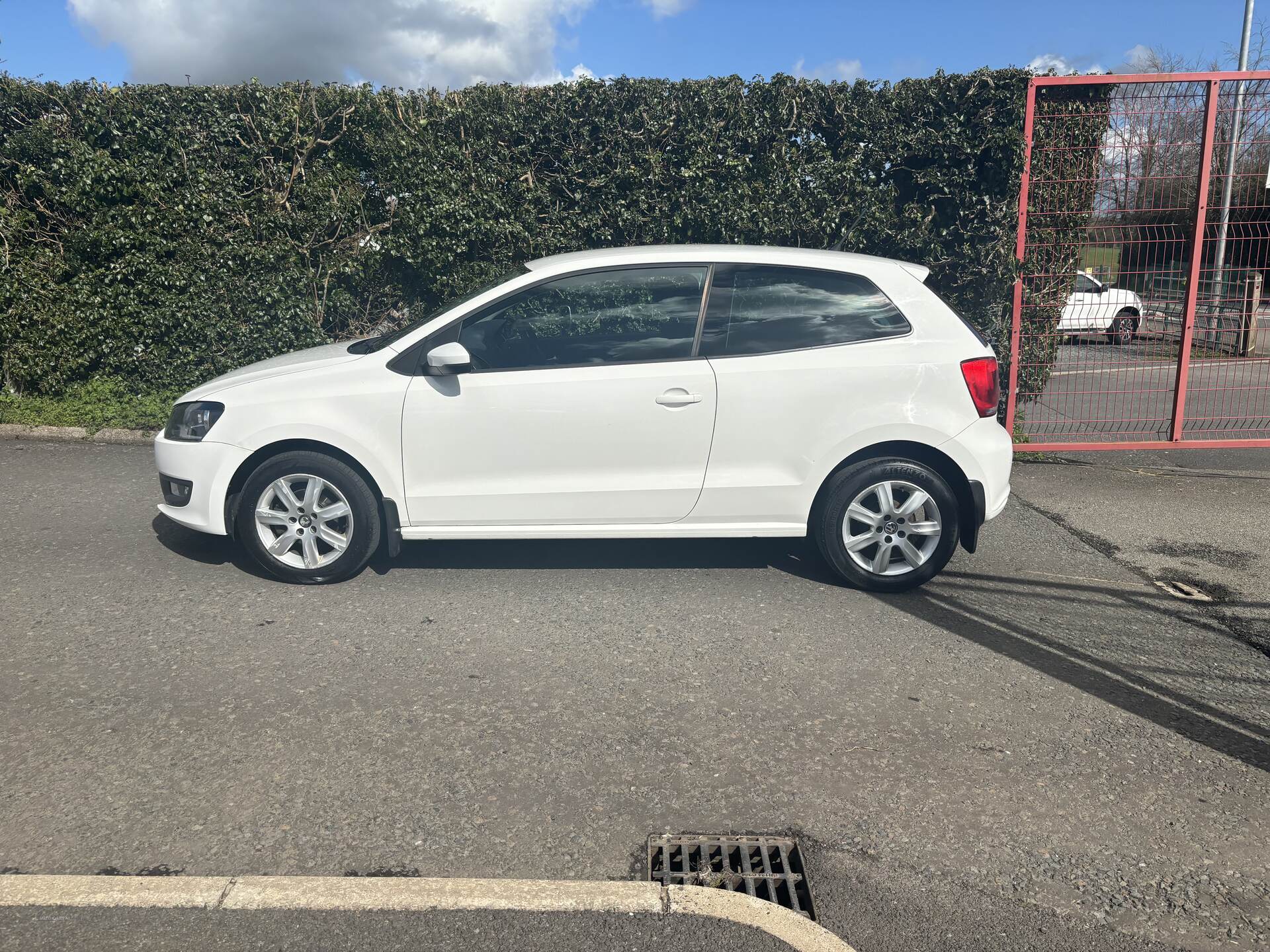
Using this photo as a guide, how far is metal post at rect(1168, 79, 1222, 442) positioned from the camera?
8.35 metres

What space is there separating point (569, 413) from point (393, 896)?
275 cm

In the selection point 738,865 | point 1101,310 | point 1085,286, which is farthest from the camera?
point 1085,286

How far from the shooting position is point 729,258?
5312 millimetres

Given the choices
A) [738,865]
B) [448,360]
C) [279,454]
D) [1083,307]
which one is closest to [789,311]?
[448,360]

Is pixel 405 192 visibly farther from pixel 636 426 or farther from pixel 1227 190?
pixel 1227 190

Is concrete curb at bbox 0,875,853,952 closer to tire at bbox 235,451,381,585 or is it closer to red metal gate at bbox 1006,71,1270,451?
tire at bbox 235,451,381,585

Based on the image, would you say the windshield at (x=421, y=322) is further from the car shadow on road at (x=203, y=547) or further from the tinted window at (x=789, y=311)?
the car shadow on road at (x=203, y=547)

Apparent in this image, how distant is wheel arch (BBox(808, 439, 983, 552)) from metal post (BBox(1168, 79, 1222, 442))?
15.5 feet

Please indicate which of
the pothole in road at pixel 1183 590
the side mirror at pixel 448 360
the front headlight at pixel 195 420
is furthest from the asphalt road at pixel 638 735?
the side mirror at pixel 448 360

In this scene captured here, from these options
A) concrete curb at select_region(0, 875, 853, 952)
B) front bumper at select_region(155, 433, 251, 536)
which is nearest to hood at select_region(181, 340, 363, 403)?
front bumper at select_region(155, 433, 251, 536)

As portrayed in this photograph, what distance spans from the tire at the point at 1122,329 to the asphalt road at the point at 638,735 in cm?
297

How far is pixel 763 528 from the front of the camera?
5262 millimetres

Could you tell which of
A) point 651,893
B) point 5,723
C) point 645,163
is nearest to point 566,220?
point 645,163

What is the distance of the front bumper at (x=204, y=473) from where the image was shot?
17.1 feet
